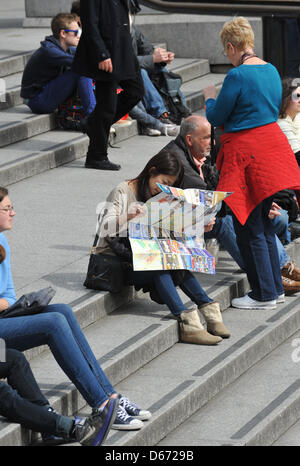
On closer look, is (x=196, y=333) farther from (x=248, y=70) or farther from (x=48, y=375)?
(x=248, y=70)

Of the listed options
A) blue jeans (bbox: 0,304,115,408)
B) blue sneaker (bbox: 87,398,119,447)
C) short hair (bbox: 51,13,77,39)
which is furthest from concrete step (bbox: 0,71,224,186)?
blue sneaker (bbox: 87,398,119,447)

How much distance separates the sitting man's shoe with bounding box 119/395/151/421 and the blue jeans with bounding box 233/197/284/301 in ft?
5.14

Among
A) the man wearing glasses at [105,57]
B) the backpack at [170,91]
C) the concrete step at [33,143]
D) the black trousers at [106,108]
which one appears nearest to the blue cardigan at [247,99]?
the man wearing glasses at [105,57]

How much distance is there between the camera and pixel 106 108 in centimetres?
716

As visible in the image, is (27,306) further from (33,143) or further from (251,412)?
(33,143)

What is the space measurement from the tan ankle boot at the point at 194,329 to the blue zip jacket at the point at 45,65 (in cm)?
369

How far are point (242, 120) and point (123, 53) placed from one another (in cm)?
243

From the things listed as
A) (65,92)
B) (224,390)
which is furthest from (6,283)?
(65,92)

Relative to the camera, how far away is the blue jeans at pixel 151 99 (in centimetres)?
866

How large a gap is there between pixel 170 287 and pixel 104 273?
40 cm

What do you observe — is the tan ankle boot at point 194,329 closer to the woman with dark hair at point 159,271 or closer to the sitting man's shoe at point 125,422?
the woman with dark hair at point 159,271
